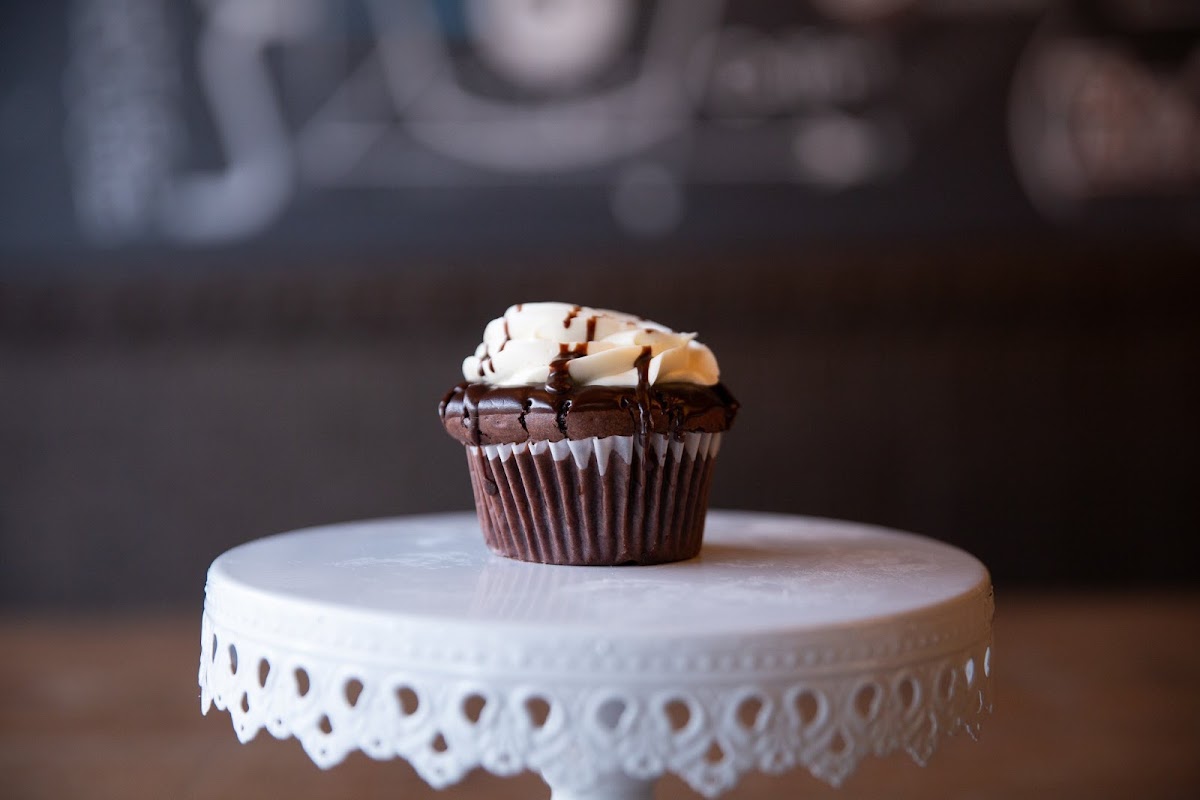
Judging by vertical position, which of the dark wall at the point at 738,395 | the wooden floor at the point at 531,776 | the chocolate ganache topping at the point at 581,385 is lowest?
the wooden floor at the point at 531,776

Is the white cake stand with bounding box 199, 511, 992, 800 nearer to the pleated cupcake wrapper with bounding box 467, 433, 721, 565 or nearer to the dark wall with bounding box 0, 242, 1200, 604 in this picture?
the pleated cupcake wrapper with bounding box 467, 433, 721, 565

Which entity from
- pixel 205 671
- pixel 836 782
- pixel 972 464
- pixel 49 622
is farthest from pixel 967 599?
pixel 49 622

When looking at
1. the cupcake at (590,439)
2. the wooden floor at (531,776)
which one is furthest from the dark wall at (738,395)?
the cupcake at (590,439)

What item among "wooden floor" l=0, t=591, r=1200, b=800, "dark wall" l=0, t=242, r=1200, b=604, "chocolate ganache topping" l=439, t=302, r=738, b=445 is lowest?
"wooden floor" l=0, t=591, r=1200, b=800

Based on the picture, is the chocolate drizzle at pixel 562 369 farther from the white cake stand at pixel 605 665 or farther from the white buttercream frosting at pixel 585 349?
the white cake stand at pixel 605 665

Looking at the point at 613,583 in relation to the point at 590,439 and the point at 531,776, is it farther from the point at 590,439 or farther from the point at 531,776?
the point at 531,776

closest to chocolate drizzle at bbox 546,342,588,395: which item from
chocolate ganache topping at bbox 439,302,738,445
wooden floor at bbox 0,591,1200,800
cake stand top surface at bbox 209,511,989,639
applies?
chocolate ganache topping at bbox 439,302,738,445
